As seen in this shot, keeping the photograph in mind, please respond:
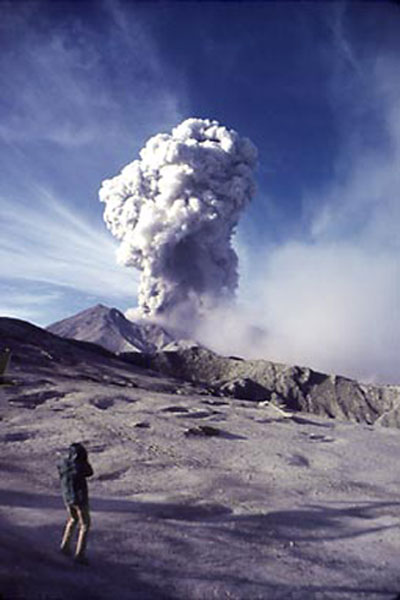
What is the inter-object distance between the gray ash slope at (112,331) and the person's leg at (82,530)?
8229 cm

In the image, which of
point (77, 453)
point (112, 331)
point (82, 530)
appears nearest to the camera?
point (82, 530)

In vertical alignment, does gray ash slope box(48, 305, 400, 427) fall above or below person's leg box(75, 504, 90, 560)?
above

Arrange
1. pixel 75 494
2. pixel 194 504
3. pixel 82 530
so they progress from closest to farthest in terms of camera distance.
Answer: pixel 82 530 → pixel 75 494 → pixel 194 504

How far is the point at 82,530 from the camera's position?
230 inches

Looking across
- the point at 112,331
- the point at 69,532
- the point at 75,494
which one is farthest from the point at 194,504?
the point at 112,331

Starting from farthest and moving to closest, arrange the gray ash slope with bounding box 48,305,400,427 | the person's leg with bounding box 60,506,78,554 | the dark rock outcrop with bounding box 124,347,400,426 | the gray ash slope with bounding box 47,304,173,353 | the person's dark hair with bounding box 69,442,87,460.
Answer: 1. the gray ash slope with bounding box 47,304,173,353
2. the dark rock outcrop with bounding box 124,347,400,426
3. the gray ash slope with bounding box 48,305,400,427
4. the person's dark hair with bounding box 69,442,87,460
5. the person's leg with bounding box 60,506,78,554

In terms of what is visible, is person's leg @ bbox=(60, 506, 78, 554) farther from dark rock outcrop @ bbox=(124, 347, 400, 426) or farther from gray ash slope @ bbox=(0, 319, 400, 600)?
dark rock outcrop @ bbox=(124, 347, 400, 426)

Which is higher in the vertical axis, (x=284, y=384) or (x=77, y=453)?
(x=284, y=384)

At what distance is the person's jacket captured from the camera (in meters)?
5.96

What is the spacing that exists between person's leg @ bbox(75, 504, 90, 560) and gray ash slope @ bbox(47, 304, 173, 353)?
82290 millimetres

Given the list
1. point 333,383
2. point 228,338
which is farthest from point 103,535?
point 228,338

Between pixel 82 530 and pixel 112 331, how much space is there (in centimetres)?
10085

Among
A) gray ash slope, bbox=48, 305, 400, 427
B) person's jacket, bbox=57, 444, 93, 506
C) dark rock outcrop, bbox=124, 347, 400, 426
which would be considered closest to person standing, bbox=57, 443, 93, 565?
person's jacket, bbox=57, 444, 93, 506

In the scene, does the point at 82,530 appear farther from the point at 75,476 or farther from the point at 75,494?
the point at 75,476
